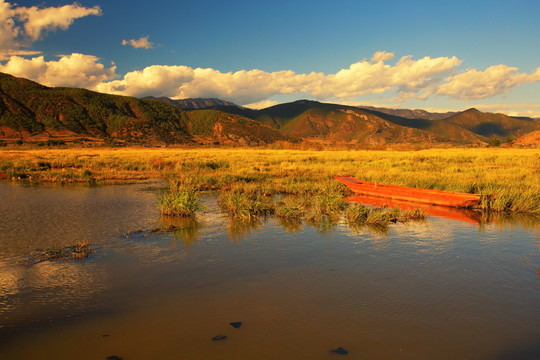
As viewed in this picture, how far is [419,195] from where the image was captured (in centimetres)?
1512

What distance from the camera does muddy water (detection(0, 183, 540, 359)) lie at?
4.82 metres

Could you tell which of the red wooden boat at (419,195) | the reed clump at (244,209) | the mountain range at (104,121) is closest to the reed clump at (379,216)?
the red wooden boat at (419,195)

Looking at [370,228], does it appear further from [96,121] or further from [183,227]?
[96,121]

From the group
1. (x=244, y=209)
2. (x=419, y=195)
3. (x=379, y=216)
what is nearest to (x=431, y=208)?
(x=419, y=195)

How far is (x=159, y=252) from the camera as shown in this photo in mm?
8680

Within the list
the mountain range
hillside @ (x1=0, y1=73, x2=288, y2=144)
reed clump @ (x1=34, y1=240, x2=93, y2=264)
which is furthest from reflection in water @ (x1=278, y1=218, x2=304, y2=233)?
hillside @ (x1=0, y1=73, x2=288, y2=144)

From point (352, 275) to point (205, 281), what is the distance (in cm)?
292

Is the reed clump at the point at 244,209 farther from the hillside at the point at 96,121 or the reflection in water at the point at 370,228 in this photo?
the hillside at the point at 96,121

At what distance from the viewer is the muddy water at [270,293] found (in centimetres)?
482

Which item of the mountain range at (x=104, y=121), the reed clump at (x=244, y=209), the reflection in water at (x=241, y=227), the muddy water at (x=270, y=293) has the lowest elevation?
the muddy water at (x=270, y=293)

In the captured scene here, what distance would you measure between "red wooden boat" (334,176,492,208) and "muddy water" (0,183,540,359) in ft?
9.05

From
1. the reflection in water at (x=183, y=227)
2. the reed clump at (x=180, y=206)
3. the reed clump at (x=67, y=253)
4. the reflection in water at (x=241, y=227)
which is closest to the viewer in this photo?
the reed clump at (x=67, y=253)

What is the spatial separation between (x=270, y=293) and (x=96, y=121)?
11810 centimetres

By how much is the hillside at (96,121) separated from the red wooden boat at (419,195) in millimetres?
84674
